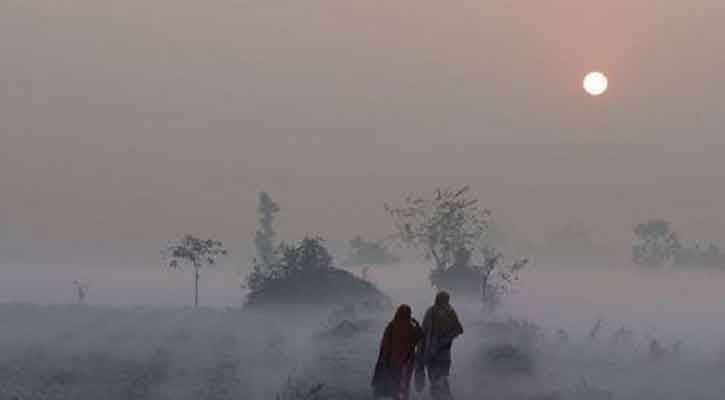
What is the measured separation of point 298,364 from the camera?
27.8 m

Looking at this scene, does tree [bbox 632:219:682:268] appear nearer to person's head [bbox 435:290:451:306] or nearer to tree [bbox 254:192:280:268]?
tree [bbox 254:192:280:268]

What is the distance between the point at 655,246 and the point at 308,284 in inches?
3911

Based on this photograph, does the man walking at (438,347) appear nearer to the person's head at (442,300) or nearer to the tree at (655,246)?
the person's head at (442,300)

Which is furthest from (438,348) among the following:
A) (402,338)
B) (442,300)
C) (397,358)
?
(397,358)

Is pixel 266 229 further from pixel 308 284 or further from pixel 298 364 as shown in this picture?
pixel 298 364

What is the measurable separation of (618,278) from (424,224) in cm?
10037

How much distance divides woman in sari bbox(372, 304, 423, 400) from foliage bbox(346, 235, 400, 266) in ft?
428

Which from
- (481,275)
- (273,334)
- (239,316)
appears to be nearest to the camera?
(273,334)

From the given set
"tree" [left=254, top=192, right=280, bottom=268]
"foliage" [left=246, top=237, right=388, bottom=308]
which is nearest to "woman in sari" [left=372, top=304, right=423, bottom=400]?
"foliage" [left=246, top=237, right=388, bottom=308]

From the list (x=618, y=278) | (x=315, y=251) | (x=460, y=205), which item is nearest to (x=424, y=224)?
(x=460, y=205)

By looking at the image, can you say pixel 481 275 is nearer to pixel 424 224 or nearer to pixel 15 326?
pixel 424 224

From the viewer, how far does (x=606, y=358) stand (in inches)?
1276

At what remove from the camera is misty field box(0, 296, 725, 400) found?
76.8 feet

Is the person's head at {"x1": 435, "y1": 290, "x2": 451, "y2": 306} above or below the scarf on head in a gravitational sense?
above
